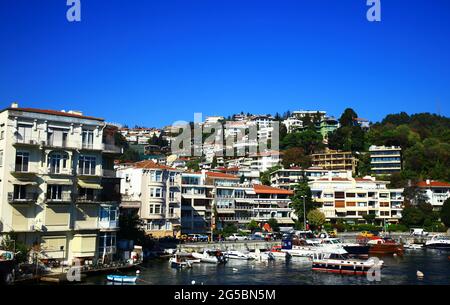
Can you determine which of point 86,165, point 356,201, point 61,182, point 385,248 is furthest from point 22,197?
point 356,201

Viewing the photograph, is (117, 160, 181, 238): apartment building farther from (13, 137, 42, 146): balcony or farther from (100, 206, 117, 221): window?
(13, 137, 42, 146): balcony

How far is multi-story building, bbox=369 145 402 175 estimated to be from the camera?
10544 centimetres

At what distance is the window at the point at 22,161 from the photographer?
33859 millimetres

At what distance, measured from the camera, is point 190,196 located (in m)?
64.2

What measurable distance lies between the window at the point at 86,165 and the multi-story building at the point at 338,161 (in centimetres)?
8102

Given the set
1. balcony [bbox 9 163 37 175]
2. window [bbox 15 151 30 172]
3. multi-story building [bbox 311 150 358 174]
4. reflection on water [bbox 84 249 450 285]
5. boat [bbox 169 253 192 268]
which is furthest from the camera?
multi-story building [bbox 311 150 358 174]

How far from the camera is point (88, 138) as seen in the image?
3738 centimetres

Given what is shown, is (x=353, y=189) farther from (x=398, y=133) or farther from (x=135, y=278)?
(x=135, y=278)

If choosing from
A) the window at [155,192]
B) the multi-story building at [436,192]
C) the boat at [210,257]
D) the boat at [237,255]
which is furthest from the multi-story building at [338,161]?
the boat at [210,257]

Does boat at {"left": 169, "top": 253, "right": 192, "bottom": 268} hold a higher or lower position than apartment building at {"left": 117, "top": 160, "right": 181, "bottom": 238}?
lower

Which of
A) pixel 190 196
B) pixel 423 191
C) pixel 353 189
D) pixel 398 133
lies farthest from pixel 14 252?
pixel 398 133

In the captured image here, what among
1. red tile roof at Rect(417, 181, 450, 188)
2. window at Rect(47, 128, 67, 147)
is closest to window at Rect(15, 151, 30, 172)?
window at Rect(47, 128, 67, 147)

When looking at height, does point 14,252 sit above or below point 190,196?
below

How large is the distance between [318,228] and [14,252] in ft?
172
